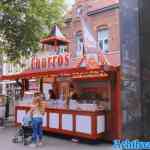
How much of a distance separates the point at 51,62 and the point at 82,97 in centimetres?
230

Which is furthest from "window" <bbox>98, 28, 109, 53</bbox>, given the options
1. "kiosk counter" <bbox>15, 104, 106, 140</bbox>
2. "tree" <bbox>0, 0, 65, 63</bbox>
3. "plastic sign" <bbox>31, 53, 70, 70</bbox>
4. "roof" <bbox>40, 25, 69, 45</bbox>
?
"kiosk counter" <bbox>15, 104, 106, 140</bbox>

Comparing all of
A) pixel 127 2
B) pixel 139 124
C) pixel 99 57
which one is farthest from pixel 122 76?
pixel 99 57

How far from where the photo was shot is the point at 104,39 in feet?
63.6

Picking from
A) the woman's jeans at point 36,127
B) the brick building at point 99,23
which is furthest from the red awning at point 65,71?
the brick building at point 99,23

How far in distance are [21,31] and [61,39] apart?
9.21 ft

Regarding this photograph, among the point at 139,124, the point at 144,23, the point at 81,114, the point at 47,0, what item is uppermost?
the point at 47,0

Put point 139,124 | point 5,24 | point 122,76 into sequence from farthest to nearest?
1. point 5,24
2. point 122,76
3. point 139,124

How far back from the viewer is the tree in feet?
48.4

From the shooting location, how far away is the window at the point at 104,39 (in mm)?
19078

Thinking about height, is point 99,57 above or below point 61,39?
below

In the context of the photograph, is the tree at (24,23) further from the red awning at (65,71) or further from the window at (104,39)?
the window at (104,39)

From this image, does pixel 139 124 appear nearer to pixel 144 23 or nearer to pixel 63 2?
pixel 144 23

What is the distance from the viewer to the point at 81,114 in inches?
382

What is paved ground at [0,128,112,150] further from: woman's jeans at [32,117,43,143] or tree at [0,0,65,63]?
tree at [0,0,65,63]
